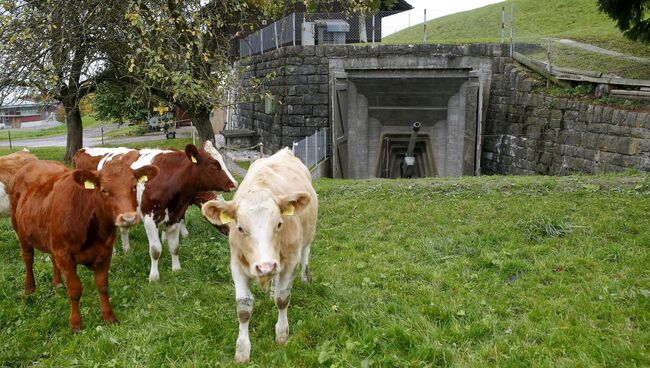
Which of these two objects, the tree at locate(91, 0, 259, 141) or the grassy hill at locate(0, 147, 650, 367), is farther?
the tree at locate(91, 0, 259, 141)

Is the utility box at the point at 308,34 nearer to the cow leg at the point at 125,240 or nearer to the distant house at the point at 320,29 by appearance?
the distant house at the point at 320,29

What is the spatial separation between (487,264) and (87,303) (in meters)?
4.67

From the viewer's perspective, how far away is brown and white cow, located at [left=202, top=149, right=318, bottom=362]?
376 centimetres

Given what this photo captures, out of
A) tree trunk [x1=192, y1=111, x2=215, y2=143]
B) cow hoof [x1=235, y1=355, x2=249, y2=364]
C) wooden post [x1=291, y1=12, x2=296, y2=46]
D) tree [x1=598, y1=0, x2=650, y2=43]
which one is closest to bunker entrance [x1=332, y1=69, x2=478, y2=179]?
wooden post [x1=291, y1=12, x2=296, y2=46]

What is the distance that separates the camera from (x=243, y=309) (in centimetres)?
420

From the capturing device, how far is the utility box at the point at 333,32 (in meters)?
17.8

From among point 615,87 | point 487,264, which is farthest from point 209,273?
point 615,87

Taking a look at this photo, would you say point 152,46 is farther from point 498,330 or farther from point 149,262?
point 498,330

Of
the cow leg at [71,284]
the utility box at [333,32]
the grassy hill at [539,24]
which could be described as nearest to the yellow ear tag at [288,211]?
the cow leg at [71,284]

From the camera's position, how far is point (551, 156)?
14.1 metres

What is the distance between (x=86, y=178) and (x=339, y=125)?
13809mm

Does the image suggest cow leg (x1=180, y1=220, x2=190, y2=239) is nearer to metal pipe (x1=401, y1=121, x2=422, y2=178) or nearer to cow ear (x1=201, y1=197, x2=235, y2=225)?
cow ear (x1=201, y1=197, x2=235, y2=225)

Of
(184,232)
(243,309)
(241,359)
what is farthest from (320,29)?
(241,359)

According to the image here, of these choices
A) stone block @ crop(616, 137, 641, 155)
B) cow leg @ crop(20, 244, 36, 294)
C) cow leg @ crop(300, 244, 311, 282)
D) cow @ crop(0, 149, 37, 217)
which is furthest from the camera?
stone block @ crop(616, 137, 641, 155)
